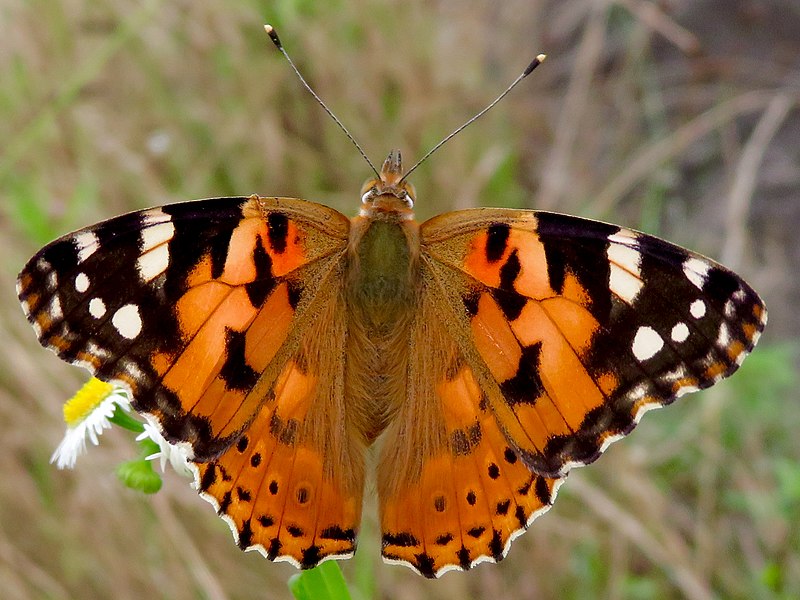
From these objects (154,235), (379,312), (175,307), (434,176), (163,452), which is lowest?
(434,176)

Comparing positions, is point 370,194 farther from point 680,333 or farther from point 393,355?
point 680,333

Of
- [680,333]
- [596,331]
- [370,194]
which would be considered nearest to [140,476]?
[370,194]

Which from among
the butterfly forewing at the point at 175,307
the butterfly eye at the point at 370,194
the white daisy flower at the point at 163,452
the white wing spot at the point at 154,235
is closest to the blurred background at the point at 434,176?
the white daisy flower at the point at 163,452

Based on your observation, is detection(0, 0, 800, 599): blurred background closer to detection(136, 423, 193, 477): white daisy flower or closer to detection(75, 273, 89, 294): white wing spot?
detection(136, 423, 193, 477): white daisy flower

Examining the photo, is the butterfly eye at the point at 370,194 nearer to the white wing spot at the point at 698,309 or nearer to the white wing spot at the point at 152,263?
the white wing spot at the point at 152,263

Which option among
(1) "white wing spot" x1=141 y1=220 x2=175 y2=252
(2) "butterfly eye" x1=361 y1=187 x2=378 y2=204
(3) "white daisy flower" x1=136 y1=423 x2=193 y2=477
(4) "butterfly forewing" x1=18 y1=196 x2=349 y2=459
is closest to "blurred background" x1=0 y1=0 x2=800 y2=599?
(3) "white daisy flower" x1=136 y1=423 x2=193 y2=477

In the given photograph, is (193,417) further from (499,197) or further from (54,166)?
(499,197)
